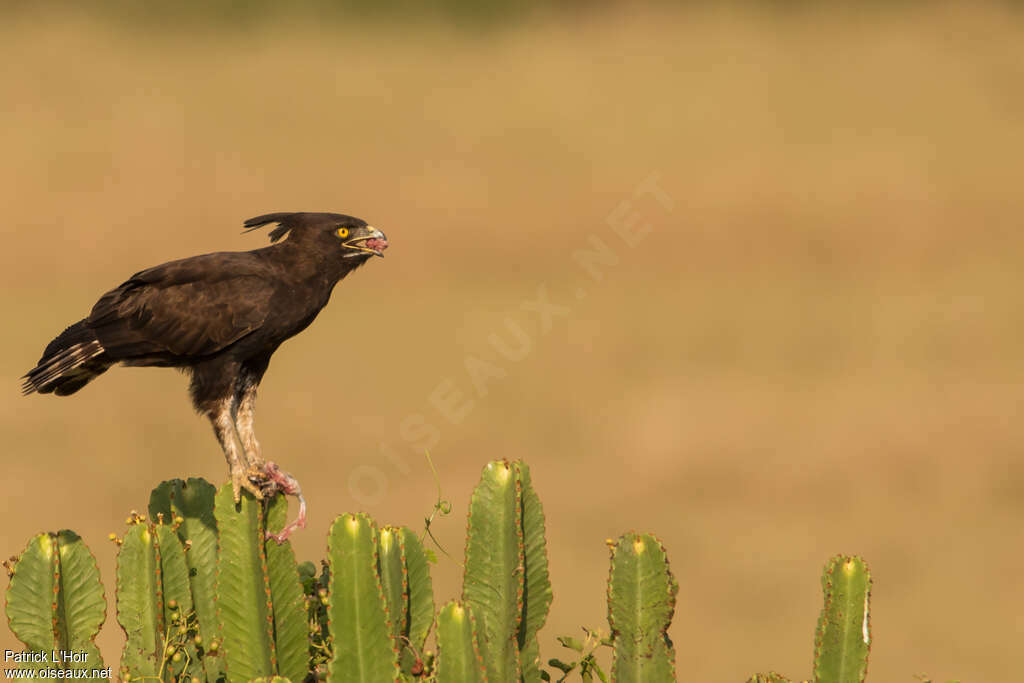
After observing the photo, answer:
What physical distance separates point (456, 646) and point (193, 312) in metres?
2.97

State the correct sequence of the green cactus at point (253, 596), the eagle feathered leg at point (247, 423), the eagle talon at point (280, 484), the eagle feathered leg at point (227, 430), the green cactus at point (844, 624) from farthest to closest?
the eagle feathered leg at point (247, 423), the eagle feathered leg at point (227, 430), the eagle talon at point (280, 484), the green cactus at point (844, 624), the green cactus at point (253, 596)

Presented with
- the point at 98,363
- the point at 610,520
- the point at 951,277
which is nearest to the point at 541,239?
the point at 951,277

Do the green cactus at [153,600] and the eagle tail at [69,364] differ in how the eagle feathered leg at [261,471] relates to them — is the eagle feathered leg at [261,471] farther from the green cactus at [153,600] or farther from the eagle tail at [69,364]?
the eagle tail at [69,364]

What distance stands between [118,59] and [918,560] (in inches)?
1107

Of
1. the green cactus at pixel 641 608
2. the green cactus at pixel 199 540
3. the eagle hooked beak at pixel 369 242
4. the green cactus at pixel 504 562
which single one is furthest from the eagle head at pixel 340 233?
the green cactus at pixel 641 608

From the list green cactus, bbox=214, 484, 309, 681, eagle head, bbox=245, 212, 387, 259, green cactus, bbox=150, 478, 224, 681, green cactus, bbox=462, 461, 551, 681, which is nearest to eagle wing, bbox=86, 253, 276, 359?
eagle head, bbox=245, 212, 387, 259

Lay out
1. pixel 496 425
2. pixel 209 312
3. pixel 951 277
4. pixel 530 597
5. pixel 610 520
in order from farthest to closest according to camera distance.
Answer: pixel 951 277 → pixel 496 425 → pixel 610 520 → pixel 209 312 → pixel 530 597

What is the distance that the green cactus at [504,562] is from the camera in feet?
21.2

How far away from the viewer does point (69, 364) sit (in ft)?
26.2

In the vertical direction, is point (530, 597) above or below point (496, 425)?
below

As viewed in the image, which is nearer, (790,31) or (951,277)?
(951,277)

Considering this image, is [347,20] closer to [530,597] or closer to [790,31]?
[790,31]

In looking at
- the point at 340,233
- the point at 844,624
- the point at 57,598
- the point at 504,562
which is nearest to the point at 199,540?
the point at 57,598

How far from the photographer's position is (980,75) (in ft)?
148
